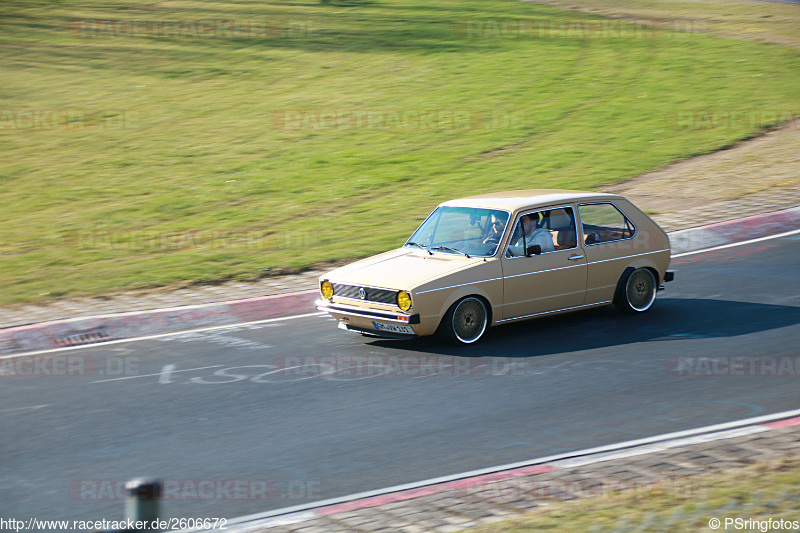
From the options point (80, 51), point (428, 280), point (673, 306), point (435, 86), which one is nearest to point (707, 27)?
point (435, 86)

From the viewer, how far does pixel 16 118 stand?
80.7 ft

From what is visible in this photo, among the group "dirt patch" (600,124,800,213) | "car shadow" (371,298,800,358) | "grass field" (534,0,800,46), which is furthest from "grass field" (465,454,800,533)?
"grass field" (534,0,800,46)

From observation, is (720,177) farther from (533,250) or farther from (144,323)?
(144,323)

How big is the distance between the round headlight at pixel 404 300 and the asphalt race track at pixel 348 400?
22.2 inches

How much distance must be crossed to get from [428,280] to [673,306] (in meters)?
3.67

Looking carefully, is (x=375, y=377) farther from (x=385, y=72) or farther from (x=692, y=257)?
(x=385, y=72)

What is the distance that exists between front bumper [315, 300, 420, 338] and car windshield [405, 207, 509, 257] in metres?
1.14

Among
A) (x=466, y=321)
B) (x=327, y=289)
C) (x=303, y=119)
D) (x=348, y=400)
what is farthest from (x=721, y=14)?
(x=348, y=400)

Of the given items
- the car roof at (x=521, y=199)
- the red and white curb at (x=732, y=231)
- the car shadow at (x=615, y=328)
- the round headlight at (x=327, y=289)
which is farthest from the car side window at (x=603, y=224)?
the red and white curb at (x=732, y=231)

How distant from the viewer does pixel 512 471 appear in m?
6.62

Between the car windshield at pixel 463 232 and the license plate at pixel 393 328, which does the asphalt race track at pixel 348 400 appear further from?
the car windshield at pixel 463 232

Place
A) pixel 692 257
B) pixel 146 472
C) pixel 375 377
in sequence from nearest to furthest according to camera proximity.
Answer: pixel 146 472
pixel 375 377
pixel 692 257

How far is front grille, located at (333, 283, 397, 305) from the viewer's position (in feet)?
32.0

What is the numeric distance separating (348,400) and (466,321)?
205cm
